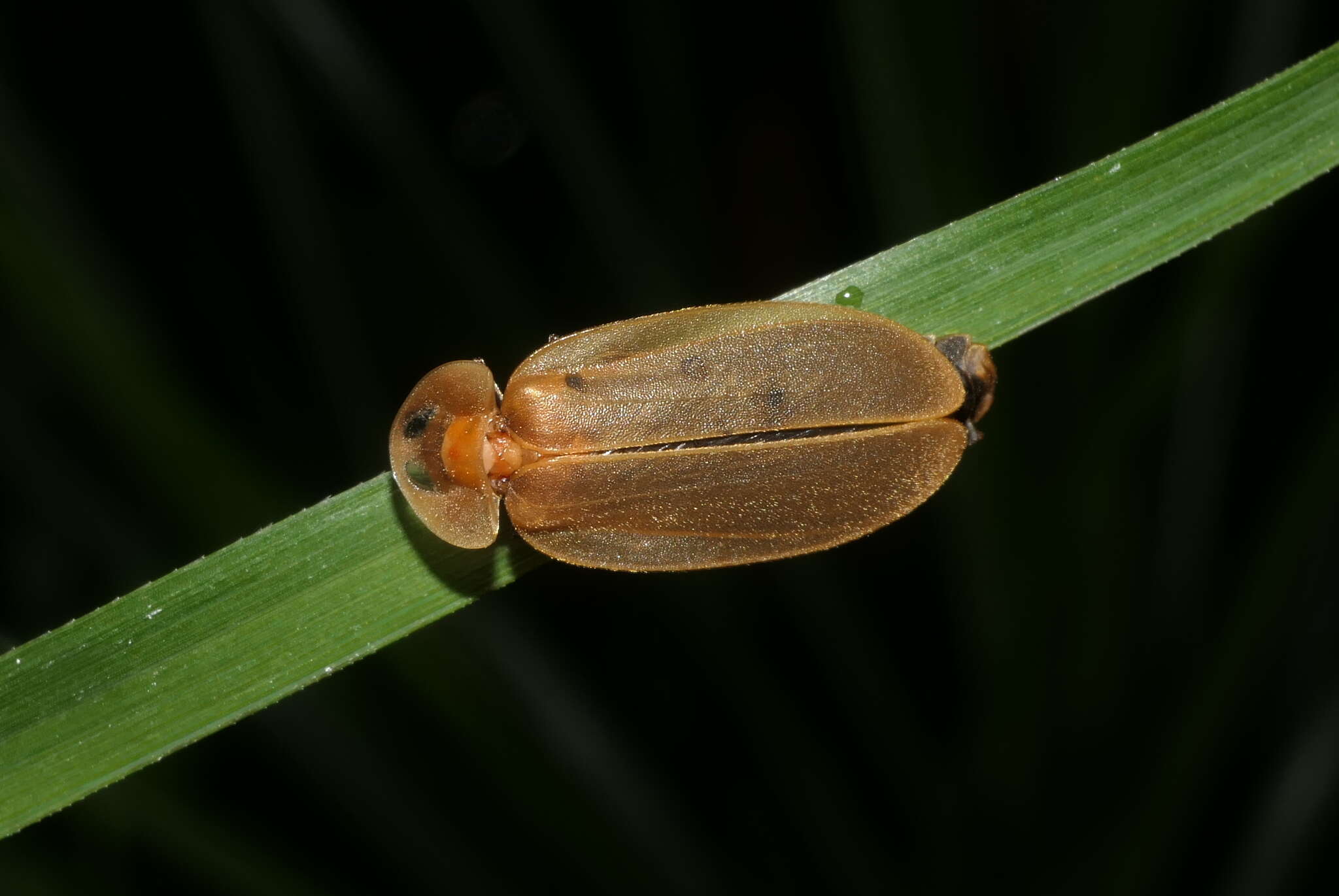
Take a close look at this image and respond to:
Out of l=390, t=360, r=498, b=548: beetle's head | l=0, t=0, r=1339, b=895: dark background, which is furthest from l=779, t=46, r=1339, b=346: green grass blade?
l=0, t=0, r=1339, b=895: dark background

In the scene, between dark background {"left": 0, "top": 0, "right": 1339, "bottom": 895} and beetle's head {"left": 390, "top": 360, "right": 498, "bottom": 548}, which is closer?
beetle's head {"left": 390, "top": 360, "right": 498, "bottom": 548}

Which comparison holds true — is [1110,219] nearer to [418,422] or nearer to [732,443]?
[732,443]

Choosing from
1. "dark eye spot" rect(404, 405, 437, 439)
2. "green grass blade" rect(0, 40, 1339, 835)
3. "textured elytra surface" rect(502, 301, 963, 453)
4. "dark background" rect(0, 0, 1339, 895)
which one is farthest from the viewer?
"dark background" rect(0, 0, 1339, 895)

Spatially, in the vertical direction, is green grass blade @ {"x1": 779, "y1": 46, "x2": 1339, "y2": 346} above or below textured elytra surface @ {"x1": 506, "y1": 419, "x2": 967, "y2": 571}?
above

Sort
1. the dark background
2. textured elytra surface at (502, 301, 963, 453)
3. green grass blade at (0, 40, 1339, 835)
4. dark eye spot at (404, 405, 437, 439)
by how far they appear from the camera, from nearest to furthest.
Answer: green grass blade at (0, 40, 1339, 835), textured elytra surface at (502, 301, 963, 453), dark eye spot at (404, 405, 437, 439), the dark background

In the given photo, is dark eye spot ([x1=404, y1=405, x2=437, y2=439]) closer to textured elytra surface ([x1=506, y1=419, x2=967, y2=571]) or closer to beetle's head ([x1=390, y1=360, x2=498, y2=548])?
beetle's head ([x1=390, y1=360, x2=498, y2=548])

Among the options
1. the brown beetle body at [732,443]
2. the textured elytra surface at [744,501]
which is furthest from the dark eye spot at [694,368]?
the textured elytra surface at [744,501]

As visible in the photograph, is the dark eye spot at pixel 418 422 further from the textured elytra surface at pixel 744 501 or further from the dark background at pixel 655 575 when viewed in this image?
the dark background at pixel 655 575
